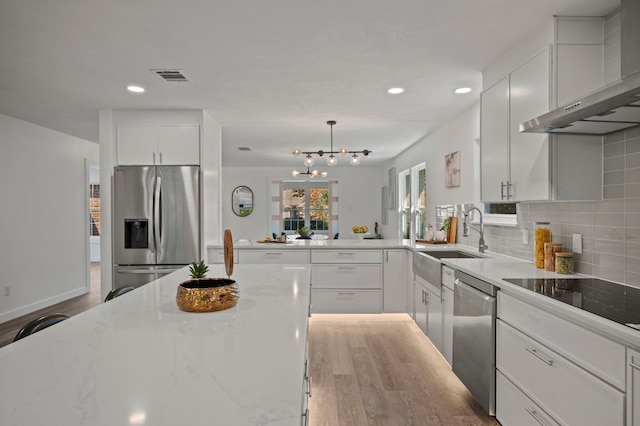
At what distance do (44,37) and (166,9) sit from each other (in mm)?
954

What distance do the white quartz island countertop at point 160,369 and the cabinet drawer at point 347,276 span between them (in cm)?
291

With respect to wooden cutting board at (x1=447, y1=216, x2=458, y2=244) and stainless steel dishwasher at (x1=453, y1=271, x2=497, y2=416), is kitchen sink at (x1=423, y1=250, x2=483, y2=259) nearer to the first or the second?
wooden cutting board at (x1=447, y1=216, x2=458, y2=244)

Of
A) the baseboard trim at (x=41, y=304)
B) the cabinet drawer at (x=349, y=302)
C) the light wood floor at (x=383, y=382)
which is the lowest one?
the light wood floor at (x=383, y=382)

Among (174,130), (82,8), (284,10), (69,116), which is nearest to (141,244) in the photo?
(174,130)

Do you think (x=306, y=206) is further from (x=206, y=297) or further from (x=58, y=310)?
(x=206, y=297)

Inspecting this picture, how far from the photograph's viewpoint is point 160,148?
4.29 meters

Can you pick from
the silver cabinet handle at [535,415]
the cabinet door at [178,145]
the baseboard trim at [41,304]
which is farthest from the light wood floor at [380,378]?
the cabinet door at [178,145]

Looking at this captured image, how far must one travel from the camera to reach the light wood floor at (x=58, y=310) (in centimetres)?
418

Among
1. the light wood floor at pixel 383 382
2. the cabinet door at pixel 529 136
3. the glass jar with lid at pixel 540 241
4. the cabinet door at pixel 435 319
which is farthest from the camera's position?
the cabinet door at pixel 435 319

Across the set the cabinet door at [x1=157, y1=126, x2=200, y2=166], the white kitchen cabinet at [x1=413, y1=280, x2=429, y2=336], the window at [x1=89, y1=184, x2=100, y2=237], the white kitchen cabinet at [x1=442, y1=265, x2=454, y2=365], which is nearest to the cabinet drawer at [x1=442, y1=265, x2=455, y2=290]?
the white kitchen cabinet at [x1=442, y1=265, x2=454, y2=365]

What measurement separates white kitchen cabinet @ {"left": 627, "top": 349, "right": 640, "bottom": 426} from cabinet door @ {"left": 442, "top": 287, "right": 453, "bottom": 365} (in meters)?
1.68

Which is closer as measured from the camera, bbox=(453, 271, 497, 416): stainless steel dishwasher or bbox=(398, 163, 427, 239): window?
bbox=(453, 271, 497, 416): stainless steel dishwasher

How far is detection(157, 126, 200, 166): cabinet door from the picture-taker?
4293 millimetres

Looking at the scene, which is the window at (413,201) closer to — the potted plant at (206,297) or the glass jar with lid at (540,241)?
the glass jar with lid at (540,241)
